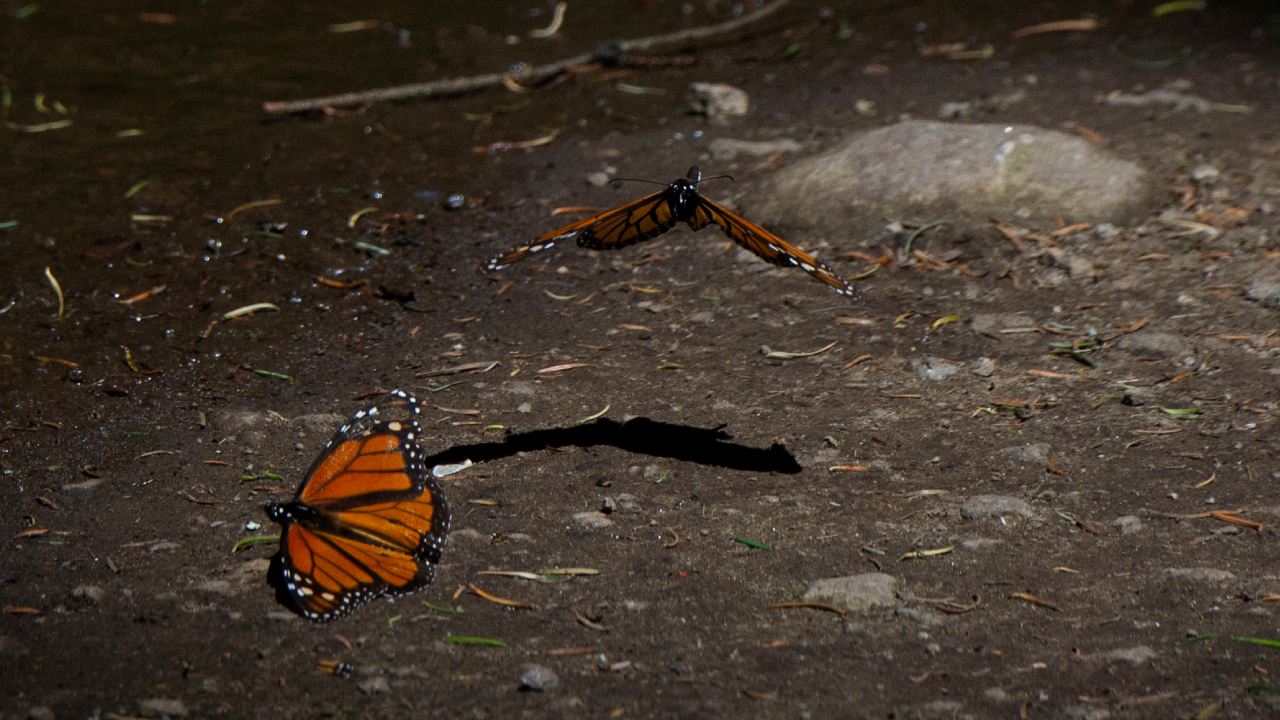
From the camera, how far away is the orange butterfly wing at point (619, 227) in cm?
343

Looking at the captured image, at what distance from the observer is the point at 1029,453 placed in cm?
360

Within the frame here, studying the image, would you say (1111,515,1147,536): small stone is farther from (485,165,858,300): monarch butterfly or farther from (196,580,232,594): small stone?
(196,580,232,594): small stone

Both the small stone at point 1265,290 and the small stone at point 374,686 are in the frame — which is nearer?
the small stone at point 374,686

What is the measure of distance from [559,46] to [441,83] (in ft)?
2.97

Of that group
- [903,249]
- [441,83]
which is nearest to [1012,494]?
[903,249]

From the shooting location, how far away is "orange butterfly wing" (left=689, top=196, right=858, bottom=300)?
323 centimetres

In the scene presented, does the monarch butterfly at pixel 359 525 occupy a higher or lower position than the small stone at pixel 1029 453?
higher

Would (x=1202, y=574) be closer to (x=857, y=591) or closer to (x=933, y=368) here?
(x=857, y=591)

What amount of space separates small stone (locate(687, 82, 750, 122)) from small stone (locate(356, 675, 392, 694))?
164 inches

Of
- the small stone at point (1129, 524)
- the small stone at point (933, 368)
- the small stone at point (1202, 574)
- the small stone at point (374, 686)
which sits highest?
the small stone at point (374, 686)

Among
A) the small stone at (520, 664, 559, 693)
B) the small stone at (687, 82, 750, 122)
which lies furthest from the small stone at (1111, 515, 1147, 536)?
the small stone at (687, 82, 750, 122)

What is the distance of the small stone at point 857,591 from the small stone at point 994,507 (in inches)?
16.2

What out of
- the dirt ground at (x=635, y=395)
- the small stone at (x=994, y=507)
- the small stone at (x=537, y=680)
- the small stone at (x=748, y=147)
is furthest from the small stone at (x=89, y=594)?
the small stone at (x=748, y=147)

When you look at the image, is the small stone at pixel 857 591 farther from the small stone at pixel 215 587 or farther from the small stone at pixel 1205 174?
the small stone at pixel 1205 174
